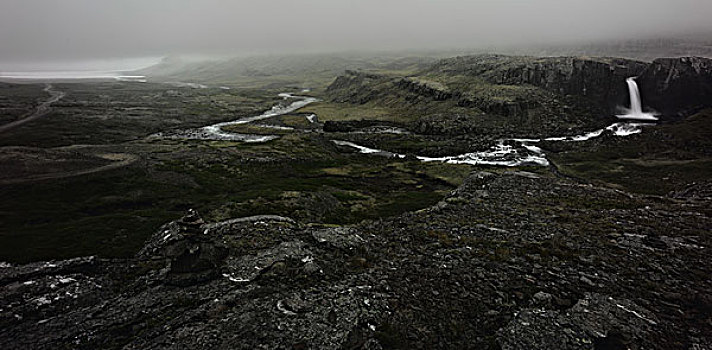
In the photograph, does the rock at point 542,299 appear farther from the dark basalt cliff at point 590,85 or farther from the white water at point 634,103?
the white water at point 634,103

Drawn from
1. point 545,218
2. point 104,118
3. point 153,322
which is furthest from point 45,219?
→ point 104,118

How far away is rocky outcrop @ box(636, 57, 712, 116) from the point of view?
130875 millimetres

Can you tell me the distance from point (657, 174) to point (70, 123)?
642ft

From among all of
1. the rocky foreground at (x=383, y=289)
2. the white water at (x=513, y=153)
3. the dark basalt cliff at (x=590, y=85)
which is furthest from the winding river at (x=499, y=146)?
the rocky foreground at (x=383, y=289)

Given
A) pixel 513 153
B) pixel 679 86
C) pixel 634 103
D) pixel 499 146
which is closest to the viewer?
pixel 513 153

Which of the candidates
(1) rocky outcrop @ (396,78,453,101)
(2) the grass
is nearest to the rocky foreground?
(2) the grass

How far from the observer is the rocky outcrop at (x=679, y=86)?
131 metres

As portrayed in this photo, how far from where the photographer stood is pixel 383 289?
67.9ft

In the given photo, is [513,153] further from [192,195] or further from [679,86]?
[679,86]

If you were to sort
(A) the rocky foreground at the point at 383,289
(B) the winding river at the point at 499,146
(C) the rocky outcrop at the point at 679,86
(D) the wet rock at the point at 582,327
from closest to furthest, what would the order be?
1. (D) the wet rock at the point at 582,327
2. (A) the rocky foreground at the point at 383,289
3. (B) the winding river at the point at 499,146
4. (C) the rocky outcrop at the point at 679,86

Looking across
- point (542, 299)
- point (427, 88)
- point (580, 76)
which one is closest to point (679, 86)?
point (580, 76)

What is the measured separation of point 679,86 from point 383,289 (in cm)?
18511

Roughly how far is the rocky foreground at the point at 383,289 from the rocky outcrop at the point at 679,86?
14711cm

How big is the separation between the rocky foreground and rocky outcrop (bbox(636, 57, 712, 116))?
5792 inches
